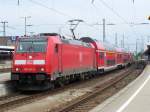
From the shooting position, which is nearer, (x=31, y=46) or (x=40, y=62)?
(x=40, y=62)

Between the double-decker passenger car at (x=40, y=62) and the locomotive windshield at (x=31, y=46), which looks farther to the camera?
the locomotive windshield at (x=31, y=46)

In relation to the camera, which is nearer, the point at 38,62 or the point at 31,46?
the point at 38,62

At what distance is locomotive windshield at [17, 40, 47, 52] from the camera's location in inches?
914

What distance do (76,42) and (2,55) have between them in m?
43.1

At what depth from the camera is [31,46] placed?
2345 cm

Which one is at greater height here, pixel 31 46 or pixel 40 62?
pixel 31 46

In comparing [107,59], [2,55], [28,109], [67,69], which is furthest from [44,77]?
[2,55]

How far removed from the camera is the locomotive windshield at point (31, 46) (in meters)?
23.2

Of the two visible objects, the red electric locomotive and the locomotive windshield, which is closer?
the red electric locomotive

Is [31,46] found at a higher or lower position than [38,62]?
higher

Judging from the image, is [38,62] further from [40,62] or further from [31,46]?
[31,46]

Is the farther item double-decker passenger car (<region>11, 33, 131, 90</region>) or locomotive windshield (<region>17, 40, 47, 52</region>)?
locomotive windshield (<region>17, 40, 47, 52</region>)

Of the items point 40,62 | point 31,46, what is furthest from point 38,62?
point 31,46

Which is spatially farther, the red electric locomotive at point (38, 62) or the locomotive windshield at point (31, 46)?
the locomotive windshield at point (31, 46)
